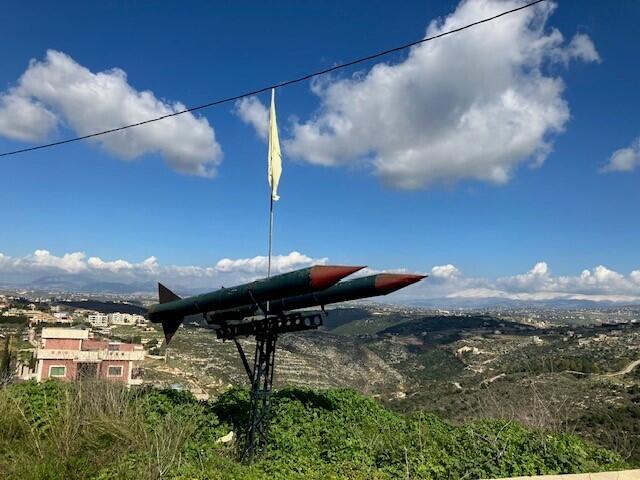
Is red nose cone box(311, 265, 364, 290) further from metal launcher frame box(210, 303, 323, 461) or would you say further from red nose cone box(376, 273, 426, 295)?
metal launcher frame box(210, 303, 323, 461)

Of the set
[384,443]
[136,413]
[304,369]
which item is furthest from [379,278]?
[304,369]

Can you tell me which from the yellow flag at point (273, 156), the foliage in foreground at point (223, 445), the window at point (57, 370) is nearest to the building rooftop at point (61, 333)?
the window at point (57, 370)

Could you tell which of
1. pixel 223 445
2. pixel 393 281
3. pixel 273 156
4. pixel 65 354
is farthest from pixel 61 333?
pixel 393 281

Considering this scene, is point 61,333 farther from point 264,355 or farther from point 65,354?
point 264,355

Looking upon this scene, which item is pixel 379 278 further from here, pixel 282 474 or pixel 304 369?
pixel 304 369

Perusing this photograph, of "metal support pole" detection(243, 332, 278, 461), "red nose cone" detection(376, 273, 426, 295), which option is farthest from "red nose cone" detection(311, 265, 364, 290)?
"metal support pole" detection(243, 332, 278, 461)
